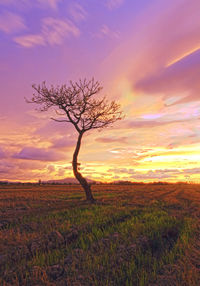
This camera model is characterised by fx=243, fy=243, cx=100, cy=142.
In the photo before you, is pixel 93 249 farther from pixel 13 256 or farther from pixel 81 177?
pixel 81 177

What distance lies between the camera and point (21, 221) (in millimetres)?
11172

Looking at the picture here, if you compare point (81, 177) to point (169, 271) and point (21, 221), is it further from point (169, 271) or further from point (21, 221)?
point (169, 271)

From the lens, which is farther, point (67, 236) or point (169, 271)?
point (67, 236)

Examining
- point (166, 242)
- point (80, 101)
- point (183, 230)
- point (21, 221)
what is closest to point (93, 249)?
point (166, 242)

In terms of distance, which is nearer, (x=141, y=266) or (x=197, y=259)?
(x=141, y=266)

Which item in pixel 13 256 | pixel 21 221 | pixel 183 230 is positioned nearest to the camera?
pixel 13 256

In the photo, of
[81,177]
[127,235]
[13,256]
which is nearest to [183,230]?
[127,235]

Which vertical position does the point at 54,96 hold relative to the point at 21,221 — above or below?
above

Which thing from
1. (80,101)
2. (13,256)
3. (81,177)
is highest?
(80,101)

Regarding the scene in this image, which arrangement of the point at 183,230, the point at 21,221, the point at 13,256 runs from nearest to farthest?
1. the point at 13,256
2. the point at 183,230
3. the point at 21,221

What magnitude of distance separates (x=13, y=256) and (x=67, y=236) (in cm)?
185

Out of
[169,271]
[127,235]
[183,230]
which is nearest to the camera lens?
[169,271]

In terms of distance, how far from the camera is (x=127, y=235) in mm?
7293

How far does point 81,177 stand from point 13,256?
45.9ft
